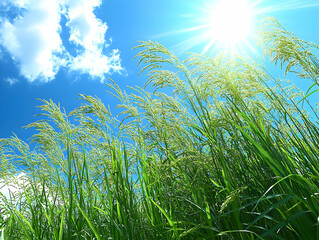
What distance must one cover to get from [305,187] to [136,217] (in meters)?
1.32

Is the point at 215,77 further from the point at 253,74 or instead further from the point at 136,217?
the point at 136,217

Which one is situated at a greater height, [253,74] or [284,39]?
[284,39]

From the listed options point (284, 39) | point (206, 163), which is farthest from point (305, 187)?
point (284, 39)

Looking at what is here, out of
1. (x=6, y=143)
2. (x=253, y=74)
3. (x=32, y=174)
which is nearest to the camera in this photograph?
(x=253, y=74)

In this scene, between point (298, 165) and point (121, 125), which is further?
point (121, 125)

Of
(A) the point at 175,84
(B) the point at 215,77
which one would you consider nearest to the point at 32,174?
(A) the point at 175,84

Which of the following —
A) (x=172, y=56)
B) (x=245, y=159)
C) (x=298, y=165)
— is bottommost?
(x=298, y=165)

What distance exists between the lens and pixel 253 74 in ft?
8.29

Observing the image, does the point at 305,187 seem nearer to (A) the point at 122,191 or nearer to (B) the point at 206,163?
(B) the point at 206,163

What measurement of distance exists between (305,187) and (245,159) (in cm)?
55

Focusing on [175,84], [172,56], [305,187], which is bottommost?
[305,187]

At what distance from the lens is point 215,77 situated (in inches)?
89.7

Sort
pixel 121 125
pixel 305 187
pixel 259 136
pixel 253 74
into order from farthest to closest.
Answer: pixel 121 125
pixel 253 74
pixel 259 136
pixel 305 187

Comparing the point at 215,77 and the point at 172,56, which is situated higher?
the point at 172,56
